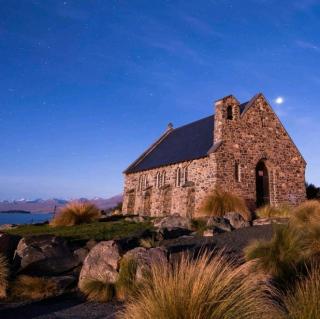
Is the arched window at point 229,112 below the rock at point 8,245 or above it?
above

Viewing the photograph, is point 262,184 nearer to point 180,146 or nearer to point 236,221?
point 180,146

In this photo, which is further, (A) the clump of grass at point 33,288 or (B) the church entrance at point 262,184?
(B) the church entrance at point 262,184

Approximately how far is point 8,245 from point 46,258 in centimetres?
218

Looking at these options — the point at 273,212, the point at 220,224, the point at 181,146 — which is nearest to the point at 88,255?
the point at 220,224

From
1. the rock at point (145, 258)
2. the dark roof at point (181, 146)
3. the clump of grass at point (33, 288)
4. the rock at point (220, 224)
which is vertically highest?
the dark roof at point (181, 146)

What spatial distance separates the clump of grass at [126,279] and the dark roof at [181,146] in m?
14.3

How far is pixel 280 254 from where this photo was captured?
25.2 ft

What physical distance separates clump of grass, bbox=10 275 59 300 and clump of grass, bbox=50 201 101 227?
10335 millimetres

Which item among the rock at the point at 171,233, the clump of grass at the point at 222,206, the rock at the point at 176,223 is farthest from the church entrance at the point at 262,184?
the rock at the point at 171,233

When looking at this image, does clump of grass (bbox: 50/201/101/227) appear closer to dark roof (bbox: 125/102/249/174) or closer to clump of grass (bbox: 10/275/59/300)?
dark roof (bbox: 125/102/249/174)

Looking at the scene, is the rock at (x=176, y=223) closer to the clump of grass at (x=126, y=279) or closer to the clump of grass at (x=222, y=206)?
the clump of grass at (x=222, y=206)

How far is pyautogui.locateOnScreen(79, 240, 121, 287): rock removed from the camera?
8281 millimetres

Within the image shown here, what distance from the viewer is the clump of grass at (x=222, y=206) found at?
687 inches

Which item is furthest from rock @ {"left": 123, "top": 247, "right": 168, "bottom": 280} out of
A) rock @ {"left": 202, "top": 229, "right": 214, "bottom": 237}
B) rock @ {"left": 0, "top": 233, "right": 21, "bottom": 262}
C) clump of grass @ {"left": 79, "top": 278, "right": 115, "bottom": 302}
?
rock @ {"left": 0, "top": 233, "right": 21, "bottom": 262}
